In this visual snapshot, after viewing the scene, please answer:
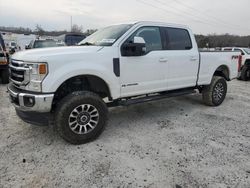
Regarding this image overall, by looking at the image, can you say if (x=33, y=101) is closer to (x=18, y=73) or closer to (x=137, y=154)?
(x=18, y=73)

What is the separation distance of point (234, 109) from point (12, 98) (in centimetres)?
511

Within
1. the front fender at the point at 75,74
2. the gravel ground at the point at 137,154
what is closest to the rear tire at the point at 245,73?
the gravel ground at the point at 137,154

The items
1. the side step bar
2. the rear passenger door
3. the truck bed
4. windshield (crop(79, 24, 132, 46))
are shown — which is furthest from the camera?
the truck bed

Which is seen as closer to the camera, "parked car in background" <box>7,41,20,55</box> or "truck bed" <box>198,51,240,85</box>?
"truck bed" <box>198,51,240,85</box>

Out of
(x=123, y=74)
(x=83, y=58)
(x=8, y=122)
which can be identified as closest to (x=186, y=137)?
(x=123, y=74)

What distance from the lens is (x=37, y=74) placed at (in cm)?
302

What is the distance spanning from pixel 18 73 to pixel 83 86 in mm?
1049

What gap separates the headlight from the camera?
300cm

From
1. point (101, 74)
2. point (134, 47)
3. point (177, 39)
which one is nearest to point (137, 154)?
point (101, 74)

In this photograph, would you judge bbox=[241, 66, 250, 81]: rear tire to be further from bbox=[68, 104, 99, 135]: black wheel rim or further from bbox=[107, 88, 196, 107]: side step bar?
bbox=[68, 104, 99, 135]: black wheel rim

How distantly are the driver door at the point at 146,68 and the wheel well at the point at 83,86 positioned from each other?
0.35 m

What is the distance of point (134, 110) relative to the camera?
5309mm

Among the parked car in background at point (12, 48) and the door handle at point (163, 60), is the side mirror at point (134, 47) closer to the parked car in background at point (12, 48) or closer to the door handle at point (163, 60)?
the door handle at point (163, 60)

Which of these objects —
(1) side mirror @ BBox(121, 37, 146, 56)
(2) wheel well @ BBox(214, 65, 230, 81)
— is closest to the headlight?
(1) side mirror @ BBox(121, 37, 146, 56)
